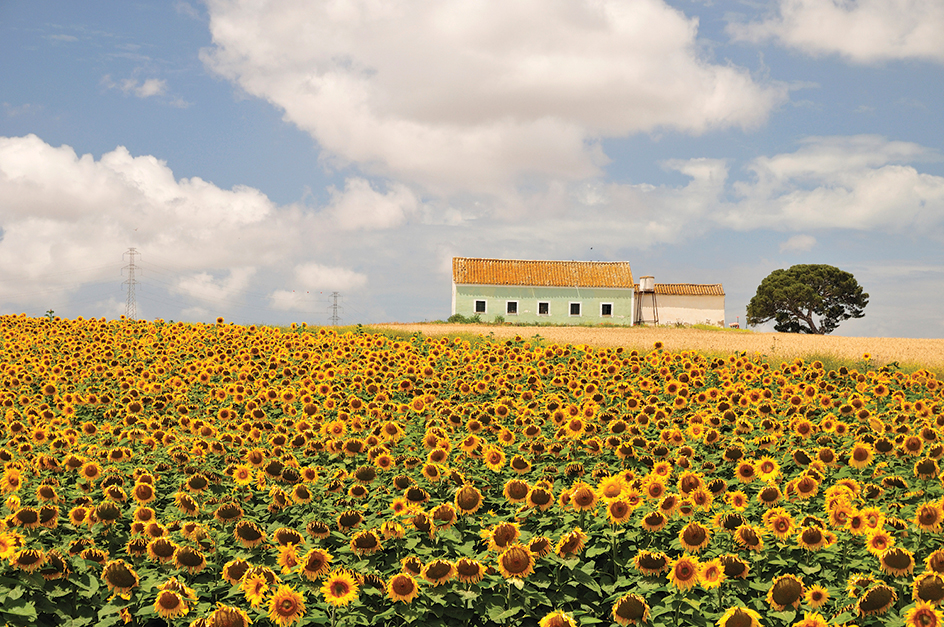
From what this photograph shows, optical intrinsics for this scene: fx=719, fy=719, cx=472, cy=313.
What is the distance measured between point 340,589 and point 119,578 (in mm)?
1551

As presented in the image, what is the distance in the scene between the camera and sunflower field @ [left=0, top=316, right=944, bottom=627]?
443 cm

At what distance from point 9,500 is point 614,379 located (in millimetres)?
7782

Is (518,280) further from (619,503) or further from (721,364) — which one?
(619,503)

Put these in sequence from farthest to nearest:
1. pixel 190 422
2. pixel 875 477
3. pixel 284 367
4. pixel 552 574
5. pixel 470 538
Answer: pixel 284 367
pixel 190 422
pixel 875 477
pixel 470 538
pixel 552 574

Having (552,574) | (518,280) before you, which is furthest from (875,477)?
(518,280)

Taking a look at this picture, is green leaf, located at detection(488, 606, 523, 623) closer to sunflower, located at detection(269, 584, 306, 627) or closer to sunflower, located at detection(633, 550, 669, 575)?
sunflower, located at detection(633, 550, 669, 575)

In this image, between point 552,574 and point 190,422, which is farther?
point 190,422

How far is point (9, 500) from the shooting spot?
18.4 feet

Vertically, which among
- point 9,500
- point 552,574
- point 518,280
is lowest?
point 552,574

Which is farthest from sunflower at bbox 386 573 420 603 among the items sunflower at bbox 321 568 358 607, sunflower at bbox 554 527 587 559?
sunflower at bbox 554 527 587 559

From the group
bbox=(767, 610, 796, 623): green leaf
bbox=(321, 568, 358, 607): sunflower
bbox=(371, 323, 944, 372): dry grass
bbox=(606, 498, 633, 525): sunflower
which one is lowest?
bbox=(767, 610, 796, 623): green leaf

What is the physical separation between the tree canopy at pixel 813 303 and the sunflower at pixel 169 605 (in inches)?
2313

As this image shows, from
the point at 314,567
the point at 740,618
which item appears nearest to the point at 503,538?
the point at 314,567

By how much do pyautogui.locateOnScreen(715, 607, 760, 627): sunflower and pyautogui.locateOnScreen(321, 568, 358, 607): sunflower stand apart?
210cm
